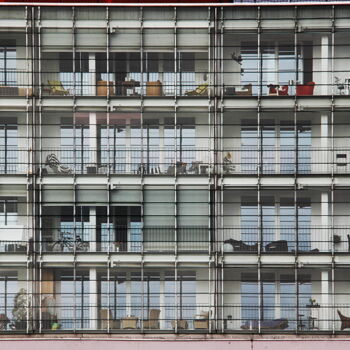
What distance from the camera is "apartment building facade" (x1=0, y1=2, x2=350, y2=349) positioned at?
45.0 meters

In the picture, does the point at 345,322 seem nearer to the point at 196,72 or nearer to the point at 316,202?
the point at 316,202

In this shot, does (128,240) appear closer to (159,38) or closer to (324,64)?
(159,38)

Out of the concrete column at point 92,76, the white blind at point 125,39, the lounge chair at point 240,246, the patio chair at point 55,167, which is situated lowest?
the lounge chair at point 240,246

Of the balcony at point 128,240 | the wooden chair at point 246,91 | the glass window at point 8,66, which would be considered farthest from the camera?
the glass window at point 8,66

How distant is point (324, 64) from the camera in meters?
45.7

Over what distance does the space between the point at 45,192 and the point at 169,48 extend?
8.87 metres

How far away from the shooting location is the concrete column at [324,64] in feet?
149

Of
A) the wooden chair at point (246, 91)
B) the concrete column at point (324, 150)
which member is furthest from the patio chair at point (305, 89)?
the wooden chair at point (246, 91)

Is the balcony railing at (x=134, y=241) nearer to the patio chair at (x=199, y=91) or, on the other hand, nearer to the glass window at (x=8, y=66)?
the patio chair at (x=199, y=91)

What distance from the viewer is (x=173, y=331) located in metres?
45.0

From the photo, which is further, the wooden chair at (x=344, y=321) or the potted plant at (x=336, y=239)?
the wooden chair at (x=344, y=321)

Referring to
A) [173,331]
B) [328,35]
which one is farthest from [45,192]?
[328,35]

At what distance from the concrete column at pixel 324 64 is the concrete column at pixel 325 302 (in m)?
8.55

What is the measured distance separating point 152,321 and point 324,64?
14.4 m
